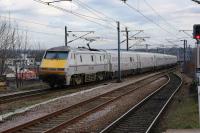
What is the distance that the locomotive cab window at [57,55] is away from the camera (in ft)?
103

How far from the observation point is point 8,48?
55500 millimetres

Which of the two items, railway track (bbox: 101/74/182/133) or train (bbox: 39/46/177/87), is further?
train (bbox: 39/46/177/87)

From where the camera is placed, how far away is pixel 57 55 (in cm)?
3158

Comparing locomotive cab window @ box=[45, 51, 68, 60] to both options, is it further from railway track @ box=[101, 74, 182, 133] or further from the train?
railway track @ box=[101, 74, 182, 133]

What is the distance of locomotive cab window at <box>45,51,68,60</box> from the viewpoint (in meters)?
31.3

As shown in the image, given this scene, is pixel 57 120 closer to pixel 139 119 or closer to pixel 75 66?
pixel 139 119

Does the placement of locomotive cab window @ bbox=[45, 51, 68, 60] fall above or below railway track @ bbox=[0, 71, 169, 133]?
above

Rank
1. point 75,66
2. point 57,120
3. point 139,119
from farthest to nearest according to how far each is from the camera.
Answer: point 75,66, point 139,119, point 57,120

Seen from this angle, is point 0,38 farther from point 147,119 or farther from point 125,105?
point 147,119

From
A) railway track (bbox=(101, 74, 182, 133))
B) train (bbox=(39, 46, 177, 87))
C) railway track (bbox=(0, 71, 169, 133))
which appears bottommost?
railway track (bbox=(101, 74, 182, 133))

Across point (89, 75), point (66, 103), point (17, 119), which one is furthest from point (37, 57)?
point (17, 119)

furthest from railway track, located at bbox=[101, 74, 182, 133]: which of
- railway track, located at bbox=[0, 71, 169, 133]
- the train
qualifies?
the train

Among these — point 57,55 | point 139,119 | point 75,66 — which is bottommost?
point 139,119

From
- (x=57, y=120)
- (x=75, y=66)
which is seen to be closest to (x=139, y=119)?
(x=57, y=120)
